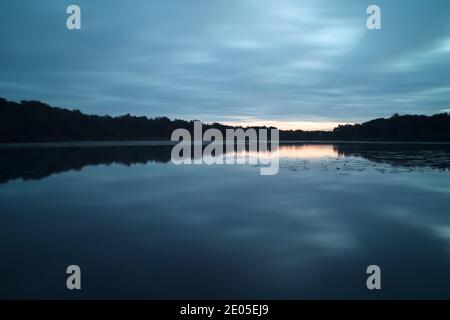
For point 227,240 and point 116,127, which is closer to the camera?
point 227,240

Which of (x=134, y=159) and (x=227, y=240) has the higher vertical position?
(x=134, y=159)

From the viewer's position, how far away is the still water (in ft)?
12.8

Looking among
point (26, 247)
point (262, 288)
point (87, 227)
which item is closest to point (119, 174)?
point (87, 227)

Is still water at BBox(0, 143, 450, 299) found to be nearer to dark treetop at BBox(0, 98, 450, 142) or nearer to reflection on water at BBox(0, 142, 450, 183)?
reflection on water at BBox(0, 142, 450, 183)

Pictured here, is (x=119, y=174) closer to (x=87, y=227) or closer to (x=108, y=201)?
(x=108, y=201)

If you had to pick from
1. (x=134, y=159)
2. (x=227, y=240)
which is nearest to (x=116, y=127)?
(x=134, y=159)

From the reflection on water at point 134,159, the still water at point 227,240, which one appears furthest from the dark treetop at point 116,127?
the still water at point 227,240

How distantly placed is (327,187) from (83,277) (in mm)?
8070

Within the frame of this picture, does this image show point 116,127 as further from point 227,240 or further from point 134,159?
point 227,240

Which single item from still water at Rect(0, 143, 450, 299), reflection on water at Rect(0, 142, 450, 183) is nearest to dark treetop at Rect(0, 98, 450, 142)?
reflection on water at Rect(0, 142, 450, 183)

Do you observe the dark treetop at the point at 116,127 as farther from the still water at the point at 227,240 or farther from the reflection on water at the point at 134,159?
the still water at the point at 227,240

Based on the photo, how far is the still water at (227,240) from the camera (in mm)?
3910

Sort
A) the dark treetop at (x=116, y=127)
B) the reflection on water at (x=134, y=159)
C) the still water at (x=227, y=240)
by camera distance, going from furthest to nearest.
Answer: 1. the dark treetop at (x=116, y=127)
2. the reflection on water at (x=134, y=159)
3. the still water at (x=227, y=240)

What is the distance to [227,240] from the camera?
5.50 meters
